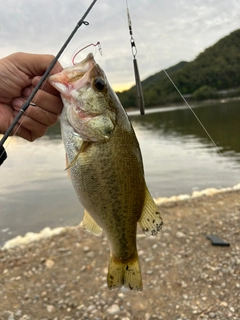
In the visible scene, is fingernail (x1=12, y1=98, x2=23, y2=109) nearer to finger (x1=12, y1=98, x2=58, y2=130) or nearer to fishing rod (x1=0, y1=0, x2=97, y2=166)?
finger (x1=12, y1=98, x2=58, y2=130)

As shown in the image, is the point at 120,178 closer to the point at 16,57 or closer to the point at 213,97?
the point at 16,57

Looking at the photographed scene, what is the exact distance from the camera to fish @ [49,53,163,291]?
6.65ft

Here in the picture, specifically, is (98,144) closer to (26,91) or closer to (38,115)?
(38,115)

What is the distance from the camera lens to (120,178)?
2092mm

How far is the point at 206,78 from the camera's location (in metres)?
81.8

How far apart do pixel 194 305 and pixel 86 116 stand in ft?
11.4

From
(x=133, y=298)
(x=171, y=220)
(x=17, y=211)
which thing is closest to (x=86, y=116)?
(x=133, y=298)

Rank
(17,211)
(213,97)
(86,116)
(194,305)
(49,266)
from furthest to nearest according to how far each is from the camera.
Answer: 1. (213,97)
2. (17,211)
3. (49,266)
4. (194,305)
5. (86,116)

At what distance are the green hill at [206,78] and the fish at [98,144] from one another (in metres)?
77.7

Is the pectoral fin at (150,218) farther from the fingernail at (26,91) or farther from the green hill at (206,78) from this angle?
the green hill at (206,78)

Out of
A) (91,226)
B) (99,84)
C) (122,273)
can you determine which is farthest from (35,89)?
(122,273)

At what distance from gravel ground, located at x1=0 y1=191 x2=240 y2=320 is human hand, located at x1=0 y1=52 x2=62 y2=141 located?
294cm

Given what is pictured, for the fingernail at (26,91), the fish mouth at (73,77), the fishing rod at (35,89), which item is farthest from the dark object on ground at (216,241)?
the fish mouth at (73,77)

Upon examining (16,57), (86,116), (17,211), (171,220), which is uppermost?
(16,57)
